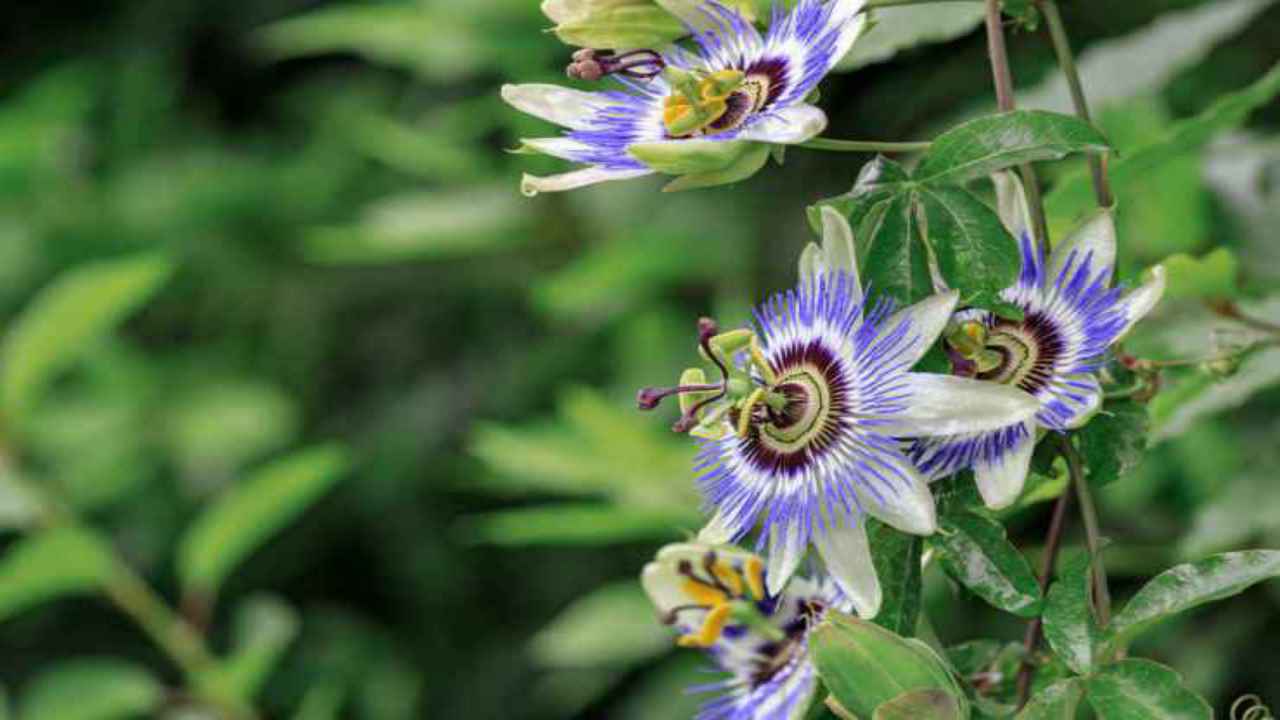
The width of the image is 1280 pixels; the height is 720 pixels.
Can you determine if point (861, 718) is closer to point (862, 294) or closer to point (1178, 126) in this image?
point (862, 294)

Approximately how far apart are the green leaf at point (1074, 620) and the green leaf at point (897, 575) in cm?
4

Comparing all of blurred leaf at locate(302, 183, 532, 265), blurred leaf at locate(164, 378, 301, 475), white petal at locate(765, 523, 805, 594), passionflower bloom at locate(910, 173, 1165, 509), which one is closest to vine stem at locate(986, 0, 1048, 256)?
passionflower bloom at locate(910, 173, 1165, 509)

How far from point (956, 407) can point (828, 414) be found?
4 cm

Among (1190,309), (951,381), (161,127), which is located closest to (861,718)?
(951,381)

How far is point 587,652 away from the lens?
1.31 metres

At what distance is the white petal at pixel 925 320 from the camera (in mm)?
455

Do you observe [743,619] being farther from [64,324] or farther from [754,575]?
[64,324]

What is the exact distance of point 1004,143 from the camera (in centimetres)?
46

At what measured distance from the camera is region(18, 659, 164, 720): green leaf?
1.25 m

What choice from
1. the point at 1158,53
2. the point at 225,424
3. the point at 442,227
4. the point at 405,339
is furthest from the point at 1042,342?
the point at 405,339

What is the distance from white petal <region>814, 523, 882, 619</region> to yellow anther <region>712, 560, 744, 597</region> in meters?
0.04

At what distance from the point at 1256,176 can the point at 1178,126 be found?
31cm

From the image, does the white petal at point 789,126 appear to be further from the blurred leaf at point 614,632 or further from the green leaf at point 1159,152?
the blurred leaf at point 614,632

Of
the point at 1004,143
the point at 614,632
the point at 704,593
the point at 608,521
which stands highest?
the point at 1004,143
